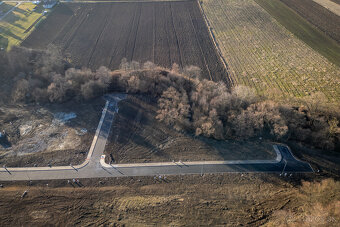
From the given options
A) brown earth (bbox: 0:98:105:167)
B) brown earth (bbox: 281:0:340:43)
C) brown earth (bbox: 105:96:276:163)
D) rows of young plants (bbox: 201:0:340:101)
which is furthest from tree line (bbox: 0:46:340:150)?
brown earth (bbox: 281:0:340:43)

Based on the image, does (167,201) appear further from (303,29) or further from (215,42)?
(303,29)

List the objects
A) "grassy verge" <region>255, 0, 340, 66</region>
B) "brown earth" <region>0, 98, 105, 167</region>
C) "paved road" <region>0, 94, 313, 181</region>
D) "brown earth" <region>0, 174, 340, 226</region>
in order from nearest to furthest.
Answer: "brown earth" <region>0, 174, 340, 226</region> → "paved road" <region>0, 94, 313, 181</region> → "brown earth" <region>0, 98, 105, 167</region> → "grassy verge" <region>255, 0, 340, 66</region>

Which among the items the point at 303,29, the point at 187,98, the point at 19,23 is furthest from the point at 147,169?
the point at 19,23

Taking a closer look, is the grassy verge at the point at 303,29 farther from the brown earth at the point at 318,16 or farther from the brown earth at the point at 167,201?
the brown earth at the point at 167,201

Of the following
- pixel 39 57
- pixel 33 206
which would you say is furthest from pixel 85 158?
pixel 39 57

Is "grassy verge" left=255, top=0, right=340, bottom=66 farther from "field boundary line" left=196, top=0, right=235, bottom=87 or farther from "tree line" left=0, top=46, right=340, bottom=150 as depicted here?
"field boundary line" left=196, top=0, right=235, bottom=87

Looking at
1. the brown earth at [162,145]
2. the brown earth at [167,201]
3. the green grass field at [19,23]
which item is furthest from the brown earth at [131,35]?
the brown earth at [167,201]

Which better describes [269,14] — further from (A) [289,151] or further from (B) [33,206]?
(B) [33,206]
